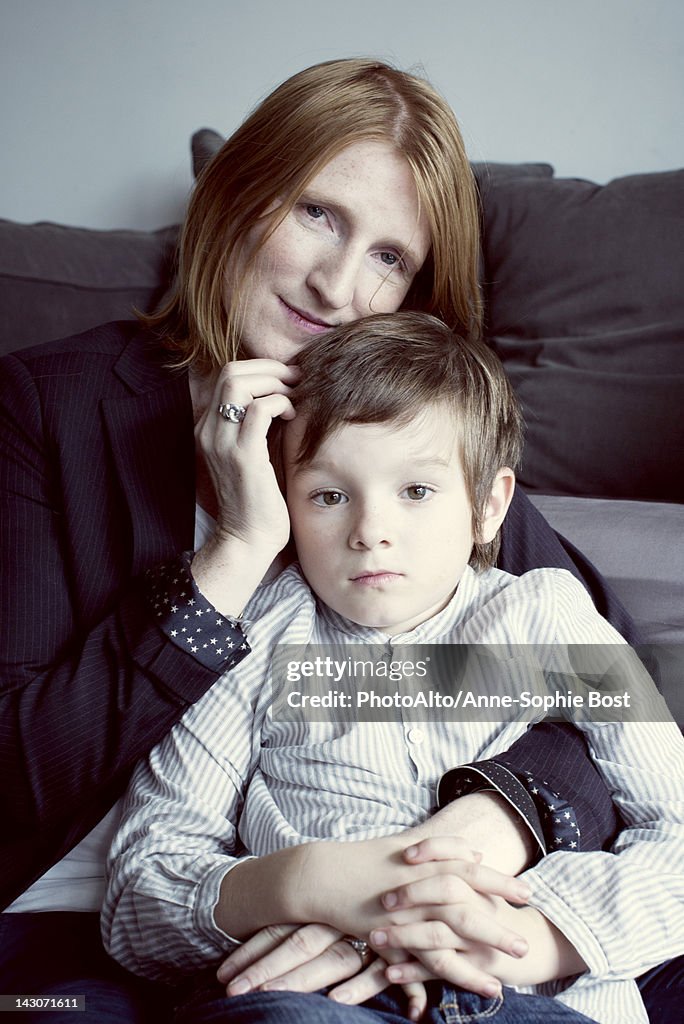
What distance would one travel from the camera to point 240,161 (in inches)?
48.1

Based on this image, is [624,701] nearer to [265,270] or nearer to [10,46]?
[265,270]

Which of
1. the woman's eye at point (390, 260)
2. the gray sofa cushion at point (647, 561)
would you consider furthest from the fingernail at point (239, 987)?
the woman's eye at point (390, 260)

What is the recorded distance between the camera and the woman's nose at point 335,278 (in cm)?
113

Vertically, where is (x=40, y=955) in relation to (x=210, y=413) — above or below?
below

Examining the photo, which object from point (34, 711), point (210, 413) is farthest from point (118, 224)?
point (34, 711)

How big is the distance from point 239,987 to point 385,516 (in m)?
0.44

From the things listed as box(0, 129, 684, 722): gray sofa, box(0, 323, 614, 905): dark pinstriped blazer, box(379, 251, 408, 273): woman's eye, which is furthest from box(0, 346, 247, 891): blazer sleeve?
box(0, 129, 684, 722): gray sofa

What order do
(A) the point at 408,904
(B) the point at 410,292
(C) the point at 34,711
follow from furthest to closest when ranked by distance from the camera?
(B) the point at 410,292, (C) the point at 34,711, (A) the point at 408,904

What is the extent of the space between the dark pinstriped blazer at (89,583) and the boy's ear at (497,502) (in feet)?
0.31

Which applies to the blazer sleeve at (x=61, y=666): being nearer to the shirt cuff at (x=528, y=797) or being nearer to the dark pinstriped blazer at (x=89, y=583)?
the dark pinstriped blazer at (x=89, y=583)

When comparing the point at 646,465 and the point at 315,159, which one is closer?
the point at 315,159

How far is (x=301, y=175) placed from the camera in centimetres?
113

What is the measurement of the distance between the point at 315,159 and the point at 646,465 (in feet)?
2.13

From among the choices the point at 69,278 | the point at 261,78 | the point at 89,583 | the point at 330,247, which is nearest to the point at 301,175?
the point at 330,247
